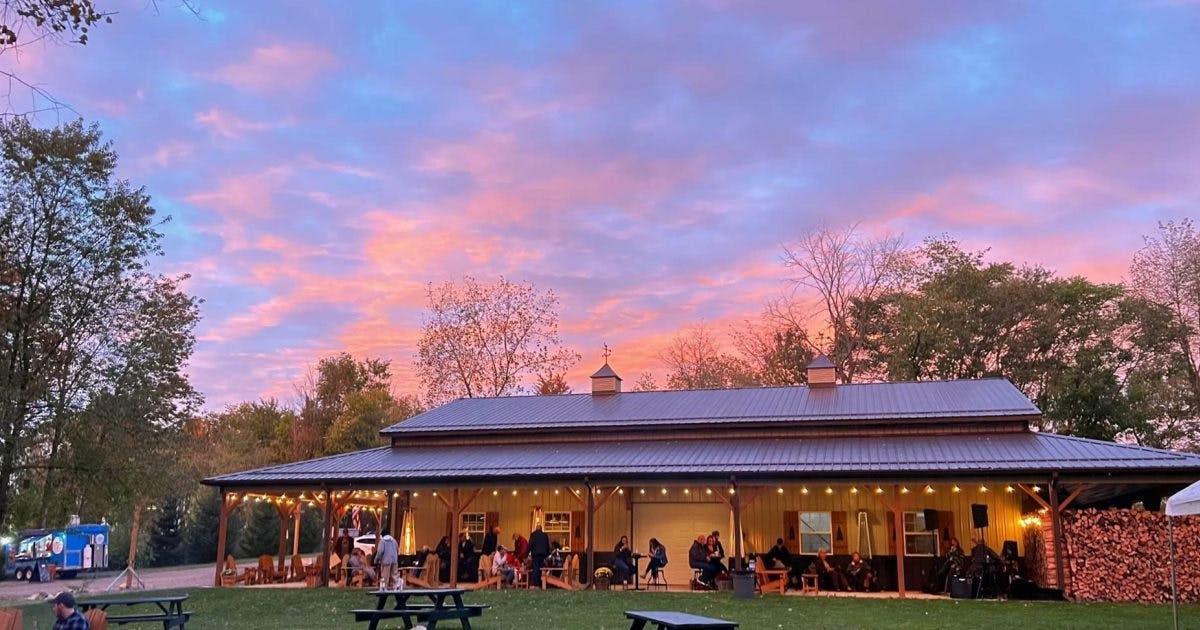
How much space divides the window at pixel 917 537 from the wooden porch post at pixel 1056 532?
11.1 ft

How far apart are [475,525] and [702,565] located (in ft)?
21.7

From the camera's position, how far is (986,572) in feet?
54.3

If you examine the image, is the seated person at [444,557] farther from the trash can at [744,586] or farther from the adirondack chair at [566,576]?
the trash can at [744,586]

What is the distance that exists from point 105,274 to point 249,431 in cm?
2622

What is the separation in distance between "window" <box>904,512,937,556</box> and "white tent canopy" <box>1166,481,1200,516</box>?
8.43 m

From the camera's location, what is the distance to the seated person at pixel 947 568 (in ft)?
56.0

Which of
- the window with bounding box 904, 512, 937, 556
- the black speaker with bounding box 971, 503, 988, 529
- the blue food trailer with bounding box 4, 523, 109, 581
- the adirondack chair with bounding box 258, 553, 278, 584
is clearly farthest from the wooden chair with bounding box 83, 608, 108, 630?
the blue food trailer with bounding box 4, 523, 109, 581

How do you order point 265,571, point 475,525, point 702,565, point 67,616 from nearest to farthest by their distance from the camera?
1. point 67,616
2. point 702,565
3. point 265,571
4. point 475,525

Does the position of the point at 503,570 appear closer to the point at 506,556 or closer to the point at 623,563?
the point at 506,556

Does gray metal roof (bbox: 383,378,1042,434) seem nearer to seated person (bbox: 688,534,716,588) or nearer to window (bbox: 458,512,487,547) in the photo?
window (bbox: 458,512,487,547)

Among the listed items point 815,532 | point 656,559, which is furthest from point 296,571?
point 815,532

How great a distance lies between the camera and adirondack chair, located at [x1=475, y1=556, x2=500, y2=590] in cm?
1906

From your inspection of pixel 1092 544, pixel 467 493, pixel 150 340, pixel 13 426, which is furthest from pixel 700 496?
pixel 13 426

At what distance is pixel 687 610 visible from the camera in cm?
1412
